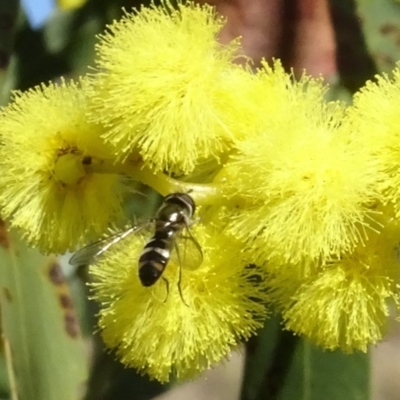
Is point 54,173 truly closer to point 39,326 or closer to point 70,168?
point 70,168

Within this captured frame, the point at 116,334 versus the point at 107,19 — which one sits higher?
the point at 107,19

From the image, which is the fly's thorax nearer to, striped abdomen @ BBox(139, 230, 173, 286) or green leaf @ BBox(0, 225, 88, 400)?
striped abdomen @ BBox(139, 230, 173, 286)

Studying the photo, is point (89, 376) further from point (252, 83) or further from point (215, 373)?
point (215, 373)

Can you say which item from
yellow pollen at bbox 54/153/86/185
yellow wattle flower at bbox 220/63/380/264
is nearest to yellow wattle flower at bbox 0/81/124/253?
yellow pollen at bbox 54/153/86/185

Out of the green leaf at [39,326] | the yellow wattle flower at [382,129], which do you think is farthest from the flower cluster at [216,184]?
the green leaf at [39,326]

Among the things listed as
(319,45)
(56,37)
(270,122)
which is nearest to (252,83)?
(270,122)

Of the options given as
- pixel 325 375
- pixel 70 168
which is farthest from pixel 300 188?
pixel 325 375
